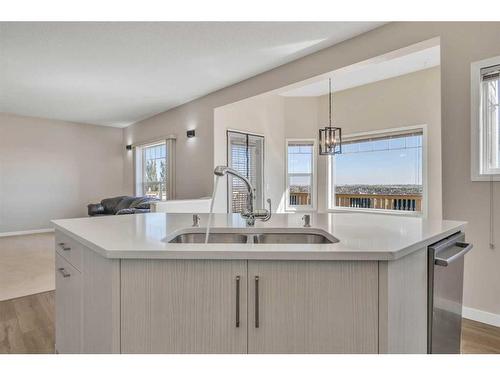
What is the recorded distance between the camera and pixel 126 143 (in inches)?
317

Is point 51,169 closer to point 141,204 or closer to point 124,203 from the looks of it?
point 124,203

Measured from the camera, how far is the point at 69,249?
154 centimetres

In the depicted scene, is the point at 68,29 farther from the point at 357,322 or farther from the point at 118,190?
the point at 118,190

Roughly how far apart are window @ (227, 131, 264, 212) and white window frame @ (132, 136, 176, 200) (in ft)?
4.44

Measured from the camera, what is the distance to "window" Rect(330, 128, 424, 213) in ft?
15.8

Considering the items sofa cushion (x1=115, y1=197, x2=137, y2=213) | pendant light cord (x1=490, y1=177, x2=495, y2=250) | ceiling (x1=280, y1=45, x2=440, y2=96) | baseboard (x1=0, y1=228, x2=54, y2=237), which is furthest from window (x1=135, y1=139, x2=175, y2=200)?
pendant light cord (x1=490, y1=177, x2=495, y2=250)

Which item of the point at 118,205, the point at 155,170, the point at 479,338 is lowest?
the point at 479,338

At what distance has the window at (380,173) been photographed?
4828 mm

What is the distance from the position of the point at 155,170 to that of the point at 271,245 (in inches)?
252

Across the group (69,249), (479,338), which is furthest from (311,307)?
(479,338)

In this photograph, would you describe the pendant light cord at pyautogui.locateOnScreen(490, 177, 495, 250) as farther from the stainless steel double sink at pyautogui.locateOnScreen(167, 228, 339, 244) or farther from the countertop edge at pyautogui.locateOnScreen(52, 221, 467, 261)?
the countertop edge at pyautogui.locateOnScreen(52, 221, 467, 261)

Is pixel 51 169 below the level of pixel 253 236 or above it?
above

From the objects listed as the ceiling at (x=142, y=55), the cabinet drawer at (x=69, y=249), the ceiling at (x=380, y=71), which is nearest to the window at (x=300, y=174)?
the ceiling at (x=380, y=71)
